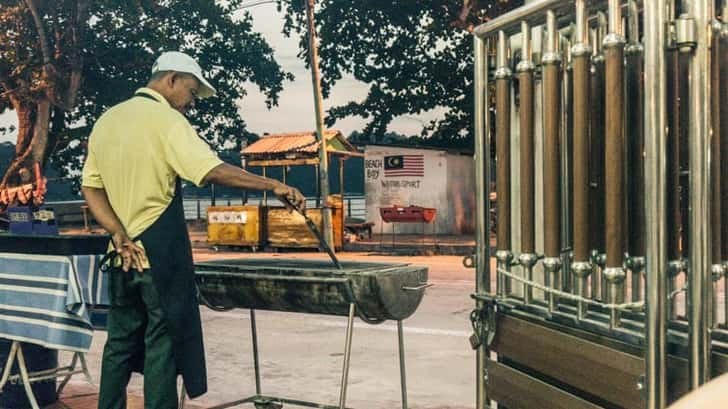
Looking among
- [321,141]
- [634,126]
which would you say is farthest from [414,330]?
[321,141]

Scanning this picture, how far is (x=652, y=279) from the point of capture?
2350 mm

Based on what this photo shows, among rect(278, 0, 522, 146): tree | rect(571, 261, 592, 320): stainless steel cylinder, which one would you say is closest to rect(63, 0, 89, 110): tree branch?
rect(278, 0, 522, 146): tree

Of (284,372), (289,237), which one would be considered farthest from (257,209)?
(284,372)

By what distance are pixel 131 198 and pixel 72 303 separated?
1.16 metres

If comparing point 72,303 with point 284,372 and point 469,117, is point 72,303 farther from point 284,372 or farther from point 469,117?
point 469,117

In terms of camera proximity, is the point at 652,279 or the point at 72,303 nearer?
the point at 652,279

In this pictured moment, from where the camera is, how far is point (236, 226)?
2344 cm

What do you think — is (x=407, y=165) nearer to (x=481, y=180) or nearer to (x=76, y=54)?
(x=76, y=54)

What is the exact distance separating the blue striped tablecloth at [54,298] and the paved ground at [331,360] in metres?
0.88

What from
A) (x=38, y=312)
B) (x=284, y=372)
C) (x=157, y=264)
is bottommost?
(x=284, y=372)

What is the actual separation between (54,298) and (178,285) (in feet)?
4.12

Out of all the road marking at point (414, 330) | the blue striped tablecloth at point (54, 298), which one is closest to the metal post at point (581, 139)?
the blue striped tablecloth at point (54, 298)

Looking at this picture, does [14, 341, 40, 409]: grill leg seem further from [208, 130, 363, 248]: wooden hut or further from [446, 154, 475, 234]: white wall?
[446, 154, 475, 234]: white wall

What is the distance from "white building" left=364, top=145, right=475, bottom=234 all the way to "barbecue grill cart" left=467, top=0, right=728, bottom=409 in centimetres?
2430
